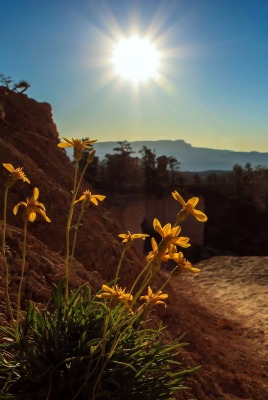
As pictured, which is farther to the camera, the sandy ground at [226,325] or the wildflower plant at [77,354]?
the sandy ground at [226,325]

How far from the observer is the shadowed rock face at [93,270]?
415 centimetres

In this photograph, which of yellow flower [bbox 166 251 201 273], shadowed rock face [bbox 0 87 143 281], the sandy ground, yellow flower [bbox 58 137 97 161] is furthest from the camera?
shadowed rock face [bbox 0 87 143 281]

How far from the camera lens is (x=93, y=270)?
20.7 feet

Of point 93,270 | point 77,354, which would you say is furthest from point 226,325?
point 77,354

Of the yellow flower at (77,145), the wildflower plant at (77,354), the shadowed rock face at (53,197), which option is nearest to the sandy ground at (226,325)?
the shadowed rock face at (53,197)

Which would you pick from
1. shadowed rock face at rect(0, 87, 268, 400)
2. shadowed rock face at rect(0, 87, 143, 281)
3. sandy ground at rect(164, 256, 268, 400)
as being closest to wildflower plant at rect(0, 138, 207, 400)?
shadowed rock face at rect(0, 87, 268, 400)

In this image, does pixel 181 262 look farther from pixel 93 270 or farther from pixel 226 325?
pixel 226 325

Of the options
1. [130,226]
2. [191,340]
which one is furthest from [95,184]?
[191,340]

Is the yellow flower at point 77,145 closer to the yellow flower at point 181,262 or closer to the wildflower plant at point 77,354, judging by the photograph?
the wildflower plant at point 77,354

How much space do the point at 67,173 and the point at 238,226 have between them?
20.1 meters

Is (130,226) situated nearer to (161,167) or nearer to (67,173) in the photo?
(67,173)

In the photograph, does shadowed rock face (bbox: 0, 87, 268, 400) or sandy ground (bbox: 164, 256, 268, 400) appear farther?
sandy ground (bbox: 164, 256, 268, 400)

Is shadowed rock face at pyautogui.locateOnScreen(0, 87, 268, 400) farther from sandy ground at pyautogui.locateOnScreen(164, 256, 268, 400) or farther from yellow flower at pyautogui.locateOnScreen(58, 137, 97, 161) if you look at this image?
yellow flower at pyautogui.locateOnScreen(58, 137, 97, 161)

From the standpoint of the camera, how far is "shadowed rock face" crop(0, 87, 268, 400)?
13.6 ft
